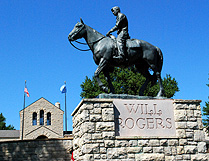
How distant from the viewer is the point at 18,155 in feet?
63.2

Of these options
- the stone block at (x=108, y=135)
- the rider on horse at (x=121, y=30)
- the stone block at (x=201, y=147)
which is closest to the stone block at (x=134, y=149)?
the stone block at (x=108, y=135)

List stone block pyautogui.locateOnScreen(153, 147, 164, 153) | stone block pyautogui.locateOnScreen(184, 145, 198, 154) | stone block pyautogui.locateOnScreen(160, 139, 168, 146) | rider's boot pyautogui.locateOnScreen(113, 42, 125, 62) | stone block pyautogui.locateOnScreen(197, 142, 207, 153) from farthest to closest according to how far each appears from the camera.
→ rider's boot pyautogui.locateOnScreen(113, 42, 125, 62), stone block pyautogui.locateOnScreen(197, 142, 207, 153), stone block pyautogui.locateOnScreen(184, 145, 198, 154), stone block pyautogui.locateOnScreen(160, 139, 168, 146), stone block pyautogui.locateOnScreen(153, 147, 164, 153)

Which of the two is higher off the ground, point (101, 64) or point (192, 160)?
point (101, 64)

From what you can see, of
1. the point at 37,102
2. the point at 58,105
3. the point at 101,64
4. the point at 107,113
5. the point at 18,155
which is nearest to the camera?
the point at 107,113

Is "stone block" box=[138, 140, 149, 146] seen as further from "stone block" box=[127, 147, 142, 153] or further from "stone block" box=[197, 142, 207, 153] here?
"stone block" box=[197, 142, 207, 153]

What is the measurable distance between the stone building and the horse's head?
33872 mm

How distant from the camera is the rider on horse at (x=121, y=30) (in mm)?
10038

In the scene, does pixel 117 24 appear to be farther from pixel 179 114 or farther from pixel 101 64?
pixel 179 114

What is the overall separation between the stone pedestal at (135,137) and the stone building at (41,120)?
3446 centimetres

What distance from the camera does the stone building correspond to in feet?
140

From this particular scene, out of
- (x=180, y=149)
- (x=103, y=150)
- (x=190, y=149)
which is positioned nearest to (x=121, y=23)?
(x=103, y=150)

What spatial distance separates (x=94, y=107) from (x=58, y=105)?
40681 mm

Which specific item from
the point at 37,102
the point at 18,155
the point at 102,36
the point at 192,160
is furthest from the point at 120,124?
the point at 37,102

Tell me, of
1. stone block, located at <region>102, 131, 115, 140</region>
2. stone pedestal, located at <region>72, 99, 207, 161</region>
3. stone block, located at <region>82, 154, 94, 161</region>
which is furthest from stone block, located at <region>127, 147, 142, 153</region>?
stone block, located at <region>82, 154, 94, 161</region>
